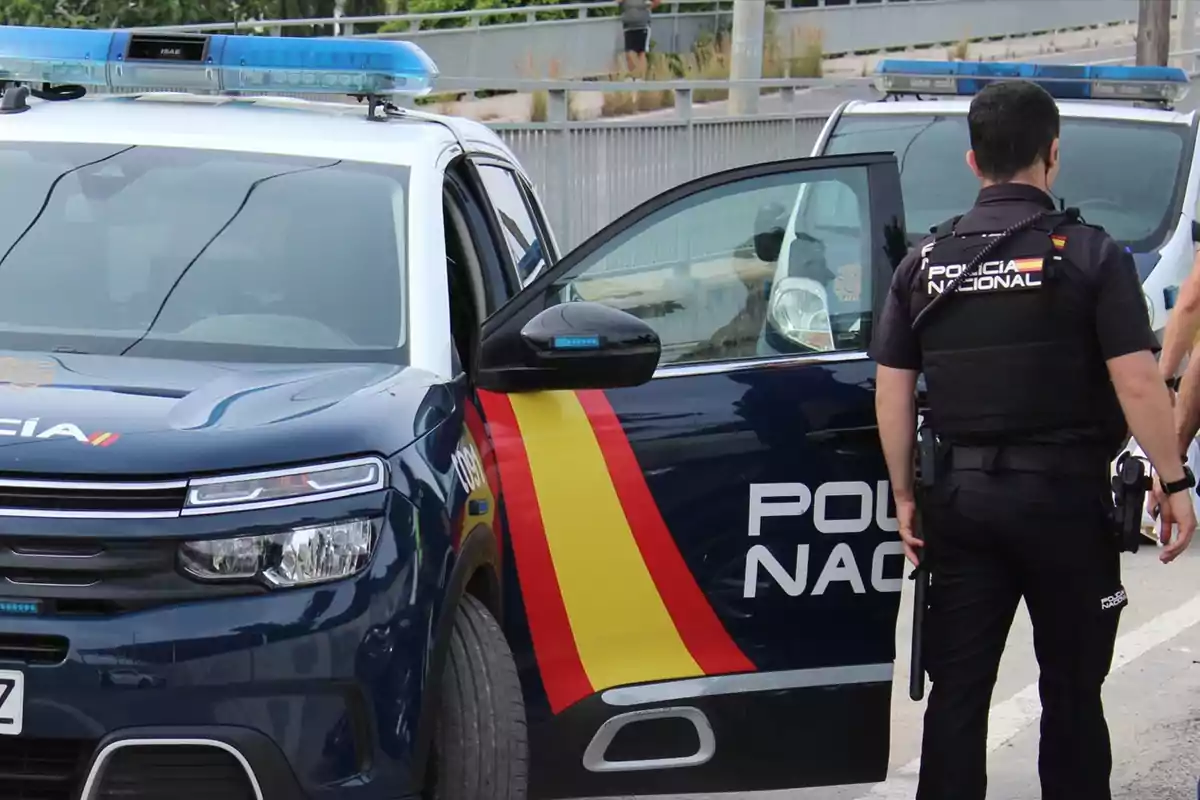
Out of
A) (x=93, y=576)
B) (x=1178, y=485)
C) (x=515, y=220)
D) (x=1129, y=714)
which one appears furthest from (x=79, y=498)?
(x=1129, y=714)

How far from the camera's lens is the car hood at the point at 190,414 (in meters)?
3.12

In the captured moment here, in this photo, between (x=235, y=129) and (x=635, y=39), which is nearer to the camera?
(x=235, y=129)

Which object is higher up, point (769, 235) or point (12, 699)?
point (769, 235)

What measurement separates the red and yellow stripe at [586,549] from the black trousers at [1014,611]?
54 centimetres

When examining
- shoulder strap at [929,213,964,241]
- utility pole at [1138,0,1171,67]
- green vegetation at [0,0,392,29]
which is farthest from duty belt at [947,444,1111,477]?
utility pole at [1138,0,1171,67]

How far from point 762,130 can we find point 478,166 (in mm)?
10224

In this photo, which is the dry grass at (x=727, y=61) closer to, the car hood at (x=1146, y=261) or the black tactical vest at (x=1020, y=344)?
the car hood at (x=1146, y=261)

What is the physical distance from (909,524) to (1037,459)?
1.06ft

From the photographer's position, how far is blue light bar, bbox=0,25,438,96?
480cm

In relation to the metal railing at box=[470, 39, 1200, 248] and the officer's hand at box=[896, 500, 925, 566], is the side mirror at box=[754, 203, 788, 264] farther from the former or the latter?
the metal railing at box=[470, 39, 1200, 248]

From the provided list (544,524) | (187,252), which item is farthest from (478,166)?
A: (544,524)

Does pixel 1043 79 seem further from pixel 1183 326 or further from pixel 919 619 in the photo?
pixel 919 619

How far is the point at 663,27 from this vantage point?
29.8 meters

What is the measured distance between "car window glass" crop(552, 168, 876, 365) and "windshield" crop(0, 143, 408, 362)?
498 millimetres
